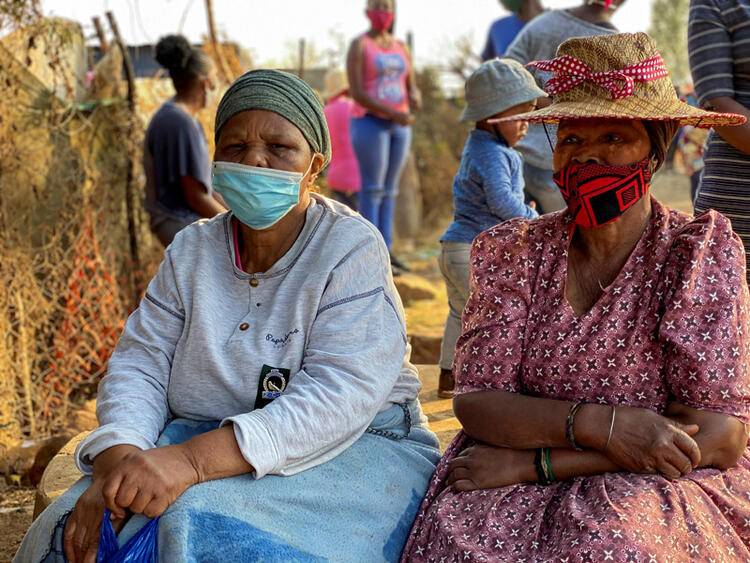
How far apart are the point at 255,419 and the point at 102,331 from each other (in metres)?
4.17

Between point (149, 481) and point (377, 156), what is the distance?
5.90 m

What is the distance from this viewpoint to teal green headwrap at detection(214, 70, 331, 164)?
9.00ft

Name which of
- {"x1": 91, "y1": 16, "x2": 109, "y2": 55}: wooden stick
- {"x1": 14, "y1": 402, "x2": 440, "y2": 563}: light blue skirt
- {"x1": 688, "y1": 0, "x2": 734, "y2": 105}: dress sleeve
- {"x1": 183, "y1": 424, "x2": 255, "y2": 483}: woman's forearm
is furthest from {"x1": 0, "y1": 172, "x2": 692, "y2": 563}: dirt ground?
{"x1": 91, "y1": 16, "x2": 109, "y2": 55}: wooden stick

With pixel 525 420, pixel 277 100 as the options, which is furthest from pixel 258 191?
pixel 525 420

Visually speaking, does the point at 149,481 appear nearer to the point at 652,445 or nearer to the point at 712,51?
the point at 652,445

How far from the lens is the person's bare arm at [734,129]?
3.72 m

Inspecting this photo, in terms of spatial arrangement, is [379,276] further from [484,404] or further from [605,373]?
[605,373]

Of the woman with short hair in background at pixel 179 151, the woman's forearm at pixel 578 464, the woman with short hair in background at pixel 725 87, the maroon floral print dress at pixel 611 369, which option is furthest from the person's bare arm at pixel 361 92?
the woman's forearm at pixel 578 464

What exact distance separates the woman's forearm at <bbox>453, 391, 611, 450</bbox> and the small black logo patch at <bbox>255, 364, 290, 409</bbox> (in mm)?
486

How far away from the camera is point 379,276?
9.00 ft

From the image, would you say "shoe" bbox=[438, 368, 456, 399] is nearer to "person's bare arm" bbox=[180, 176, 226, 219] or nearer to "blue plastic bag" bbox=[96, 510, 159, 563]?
"person's bare arm" bbox=[180, 176, 226, 219]

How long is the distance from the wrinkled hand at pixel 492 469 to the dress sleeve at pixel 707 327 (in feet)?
1.39

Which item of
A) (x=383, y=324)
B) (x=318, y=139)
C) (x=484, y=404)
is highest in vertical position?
(x=318, y=139)

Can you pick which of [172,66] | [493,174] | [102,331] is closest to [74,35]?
[172,66]
